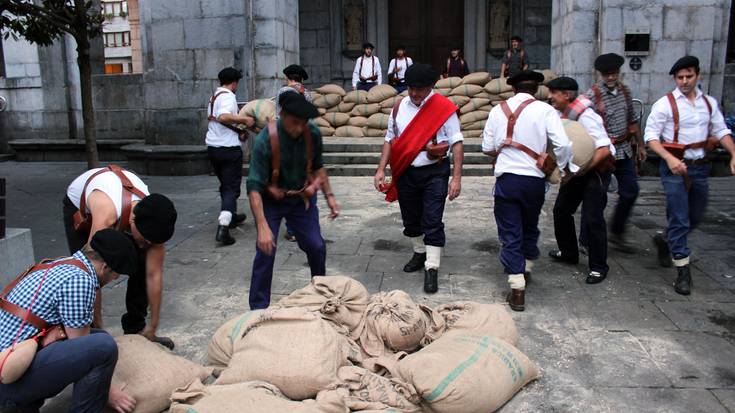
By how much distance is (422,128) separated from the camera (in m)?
4.84

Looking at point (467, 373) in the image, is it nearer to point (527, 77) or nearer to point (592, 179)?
point (527, 77)

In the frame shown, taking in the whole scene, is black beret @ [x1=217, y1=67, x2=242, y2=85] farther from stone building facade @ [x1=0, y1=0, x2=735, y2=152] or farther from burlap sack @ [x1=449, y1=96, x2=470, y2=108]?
burlap sack @ [x1=449, y1=96, x2=470, y2=108]

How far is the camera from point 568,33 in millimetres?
9922

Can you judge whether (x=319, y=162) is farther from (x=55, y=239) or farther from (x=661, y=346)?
(x=55, y=239)

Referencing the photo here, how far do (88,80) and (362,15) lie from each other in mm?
8482

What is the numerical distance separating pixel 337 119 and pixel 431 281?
7111 millimetres

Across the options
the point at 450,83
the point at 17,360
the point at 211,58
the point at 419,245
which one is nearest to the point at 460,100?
the point at 450,83

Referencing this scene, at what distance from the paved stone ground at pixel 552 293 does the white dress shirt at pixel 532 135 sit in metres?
0.97

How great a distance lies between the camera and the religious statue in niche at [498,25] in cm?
1505

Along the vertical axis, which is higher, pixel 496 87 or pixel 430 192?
pixel 496 87

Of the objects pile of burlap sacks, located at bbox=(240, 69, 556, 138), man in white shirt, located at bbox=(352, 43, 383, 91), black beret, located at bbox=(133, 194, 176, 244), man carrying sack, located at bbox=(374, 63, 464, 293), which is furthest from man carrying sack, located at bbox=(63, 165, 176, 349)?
man in white shirt, located at bbox=(352, 43, 383, 91)

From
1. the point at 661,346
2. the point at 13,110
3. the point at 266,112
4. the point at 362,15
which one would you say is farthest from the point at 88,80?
the point at 362,15

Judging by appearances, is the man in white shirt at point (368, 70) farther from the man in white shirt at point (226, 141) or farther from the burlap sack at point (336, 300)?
the burlap sack at point (336, 300)

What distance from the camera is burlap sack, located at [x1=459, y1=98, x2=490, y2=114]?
11.2 m
